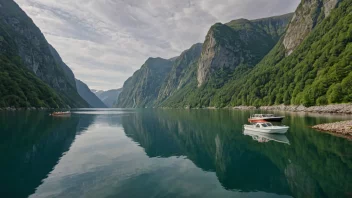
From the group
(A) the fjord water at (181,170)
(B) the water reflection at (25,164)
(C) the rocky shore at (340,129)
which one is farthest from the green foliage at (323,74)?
(B) the water reflection at (25,164)

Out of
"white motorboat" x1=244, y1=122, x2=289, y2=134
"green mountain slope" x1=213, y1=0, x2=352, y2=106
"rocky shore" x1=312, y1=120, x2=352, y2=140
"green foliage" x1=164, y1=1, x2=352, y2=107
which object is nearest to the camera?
"rocky shore" x1=312, y1=120, x2=352, y2=140

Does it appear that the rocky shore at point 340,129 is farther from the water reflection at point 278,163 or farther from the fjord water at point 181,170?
the fjord water at point 181,170

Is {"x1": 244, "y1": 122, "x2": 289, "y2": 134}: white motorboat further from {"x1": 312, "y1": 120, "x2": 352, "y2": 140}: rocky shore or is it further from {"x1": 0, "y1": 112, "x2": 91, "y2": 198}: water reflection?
{"x1": 0, "y1": 112, "x2": 91, "y2": 198}: water reflection

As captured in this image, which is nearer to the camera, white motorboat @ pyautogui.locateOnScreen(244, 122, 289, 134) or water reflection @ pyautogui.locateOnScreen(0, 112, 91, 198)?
water reflection @ pyautogui.locateOnScreen(0, 112, 91, 198)

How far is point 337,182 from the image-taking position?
1956cm

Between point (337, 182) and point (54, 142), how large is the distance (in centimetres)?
4393

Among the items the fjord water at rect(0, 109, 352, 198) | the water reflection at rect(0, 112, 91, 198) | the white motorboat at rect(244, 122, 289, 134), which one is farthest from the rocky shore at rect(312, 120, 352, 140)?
the water reflection at rect(0, 112, 91, 198)

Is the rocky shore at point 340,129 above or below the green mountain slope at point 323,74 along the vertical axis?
below

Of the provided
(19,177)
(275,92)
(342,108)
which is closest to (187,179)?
(19,177)

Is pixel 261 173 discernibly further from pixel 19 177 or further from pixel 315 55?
pixel 315 55

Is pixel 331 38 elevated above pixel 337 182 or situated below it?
above

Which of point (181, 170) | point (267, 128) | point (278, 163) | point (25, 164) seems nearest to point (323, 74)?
point (267, 128)

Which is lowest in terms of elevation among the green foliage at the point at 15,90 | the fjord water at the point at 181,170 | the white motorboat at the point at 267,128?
the fjord water at the point at 181,170

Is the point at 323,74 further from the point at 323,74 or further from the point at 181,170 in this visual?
the point at 181,170
